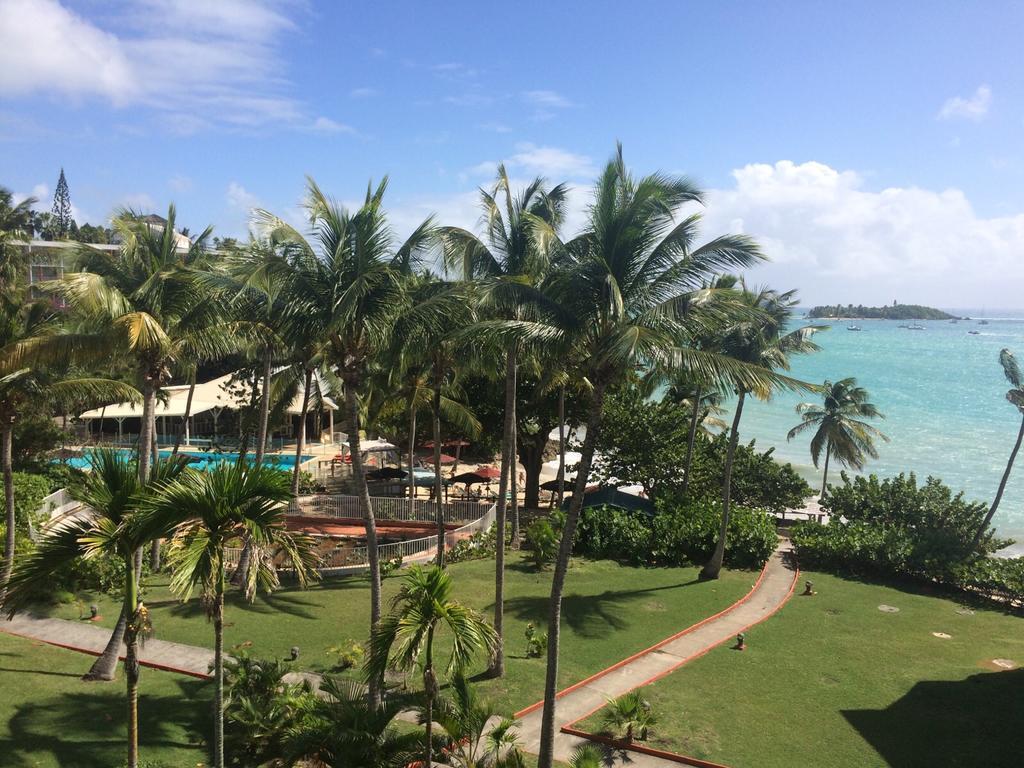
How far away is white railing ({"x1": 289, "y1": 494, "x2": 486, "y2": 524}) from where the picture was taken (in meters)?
27.3

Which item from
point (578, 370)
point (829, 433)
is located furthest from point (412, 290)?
point (829, 433)

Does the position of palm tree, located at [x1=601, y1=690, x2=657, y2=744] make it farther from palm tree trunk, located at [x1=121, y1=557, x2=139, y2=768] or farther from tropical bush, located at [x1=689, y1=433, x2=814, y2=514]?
tropical bush, located at [x1=689, y1=433, x2=814, y2=514]

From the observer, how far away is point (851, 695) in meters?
15.0

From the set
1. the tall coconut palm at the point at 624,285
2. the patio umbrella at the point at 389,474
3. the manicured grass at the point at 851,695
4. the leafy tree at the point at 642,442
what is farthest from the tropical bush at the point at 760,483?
the tall coconut palm at the point at 624,285

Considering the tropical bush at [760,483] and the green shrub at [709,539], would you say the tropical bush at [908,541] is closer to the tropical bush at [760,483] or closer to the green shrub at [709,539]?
the green shrub at [709,539]

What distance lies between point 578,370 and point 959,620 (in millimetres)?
14239

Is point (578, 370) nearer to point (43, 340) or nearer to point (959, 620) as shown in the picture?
point (43, 340)

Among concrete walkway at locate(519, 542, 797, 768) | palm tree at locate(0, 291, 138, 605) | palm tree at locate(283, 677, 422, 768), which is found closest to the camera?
palm tree at locate(283, 677, 422, 768)

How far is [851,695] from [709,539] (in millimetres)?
10273

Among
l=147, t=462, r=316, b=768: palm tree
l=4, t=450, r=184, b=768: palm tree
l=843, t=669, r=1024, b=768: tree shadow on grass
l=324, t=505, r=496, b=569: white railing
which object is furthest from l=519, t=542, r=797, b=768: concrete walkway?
l=324, t=505, r=496, b=569: white railing

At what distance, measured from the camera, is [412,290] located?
13750mm

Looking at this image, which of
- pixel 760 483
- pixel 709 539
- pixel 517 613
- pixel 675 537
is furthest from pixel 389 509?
pixel 760 483

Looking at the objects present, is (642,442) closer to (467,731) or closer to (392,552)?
(392,552)

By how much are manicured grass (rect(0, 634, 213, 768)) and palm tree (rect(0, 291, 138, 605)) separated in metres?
2.39
